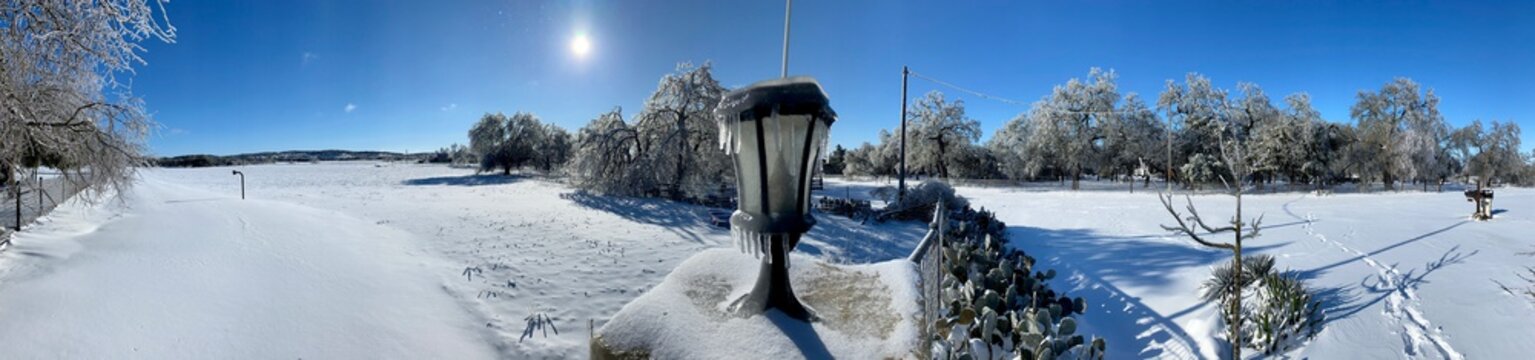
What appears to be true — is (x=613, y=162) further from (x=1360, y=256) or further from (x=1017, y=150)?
(x=1017, y=150)

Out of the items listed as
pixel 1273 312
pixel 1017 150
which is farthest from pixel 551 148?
pixel 1273 312

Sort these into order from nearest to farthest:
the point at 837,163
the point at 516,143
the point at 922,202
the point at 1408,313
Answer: the point at 1408,313, the point at 922,202, the point at 516,143, the point at 837,163

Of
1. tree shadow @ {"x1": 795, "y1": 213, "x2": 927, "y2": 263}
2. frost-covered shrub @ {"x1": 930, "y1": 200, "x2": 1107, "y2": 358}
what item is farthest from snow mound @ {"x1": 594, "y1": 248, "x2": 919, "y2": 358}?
tree shadow @ {"x1": 795, "y1": 213, "x2": 927, "y2": 263}

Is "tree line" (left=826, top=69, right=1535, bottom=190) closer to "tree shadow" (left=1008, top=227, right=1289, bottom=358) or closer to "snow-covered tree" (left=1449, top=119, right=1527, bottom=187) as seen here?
"snow-covered tree" (left=1449, top=119, right=1527, bottom=187)

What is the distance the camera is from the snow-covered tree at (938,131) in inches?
1438

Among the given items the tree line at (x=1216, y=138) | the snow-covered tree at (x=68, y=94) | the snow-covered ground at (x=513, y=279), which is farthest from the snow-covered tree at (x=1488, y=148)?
the snow-covered tree at (x=68, y=94)

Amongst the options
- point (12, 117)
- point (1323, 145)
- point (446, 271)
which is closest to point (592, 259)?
point (446, 271)

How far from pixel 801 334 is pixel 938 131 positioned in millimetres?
35862

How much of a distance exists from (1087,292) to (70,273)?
12.8 meters

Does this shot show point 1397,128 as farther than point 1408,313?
Yes

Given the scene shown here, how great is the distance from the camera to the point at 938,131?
120ft

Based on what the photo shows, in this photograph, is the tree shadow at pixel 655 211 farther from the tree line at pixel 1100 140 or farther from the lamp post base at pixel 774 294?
the lamp post base at pixel 774 294

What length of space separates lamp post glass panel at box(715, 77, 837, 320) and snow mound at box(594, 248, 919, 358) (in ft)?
1.07

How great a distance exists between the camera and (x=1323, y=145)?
2948cm
